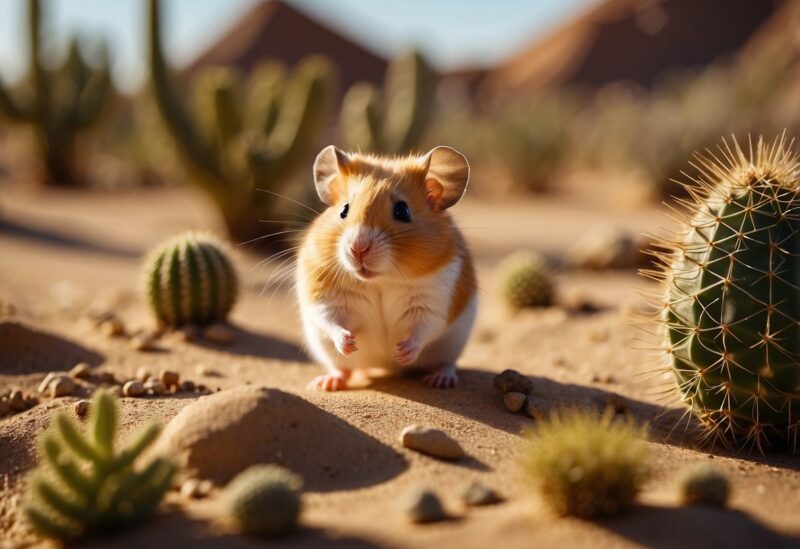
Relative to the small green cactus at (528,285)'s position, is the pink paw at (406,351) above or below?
below

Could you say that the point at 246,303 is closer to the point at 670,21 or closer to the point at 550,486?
the point at 550,486

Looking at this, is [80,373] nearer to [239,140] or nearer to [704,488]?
[704,488]

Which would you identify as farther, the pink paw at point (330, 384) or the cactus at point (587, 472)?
the pink paw at point (330, 384)

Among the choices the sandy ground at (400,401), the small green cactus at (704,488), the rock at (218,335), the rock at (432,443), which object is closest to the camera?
the sandy ground at (400,401)

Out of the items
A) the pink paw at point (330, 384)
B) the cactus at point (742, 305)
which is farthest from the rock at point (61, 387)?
the cactus at point (742, 305)

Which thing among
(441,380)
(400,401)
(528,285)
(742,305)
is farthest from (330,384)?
(528,285)

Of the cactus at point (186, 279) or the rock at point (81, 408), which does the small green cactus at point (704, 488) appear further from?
the cactus at point (186, 279)
